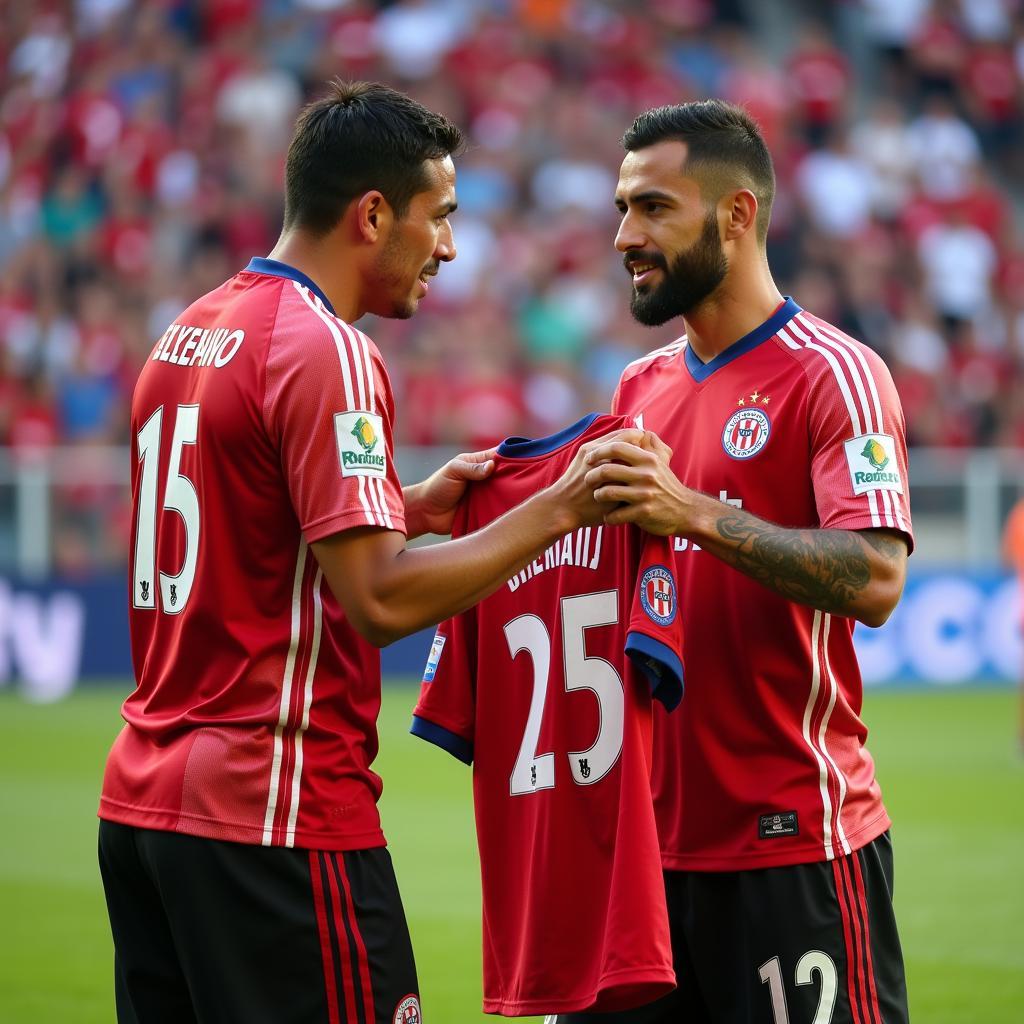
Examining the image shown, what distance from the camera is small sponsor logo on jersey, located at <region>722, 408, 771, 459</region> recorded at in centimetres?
346

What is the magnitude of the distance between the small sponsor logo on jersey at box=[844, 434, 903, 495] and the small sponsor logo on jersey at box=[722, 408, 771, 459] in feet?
0.68

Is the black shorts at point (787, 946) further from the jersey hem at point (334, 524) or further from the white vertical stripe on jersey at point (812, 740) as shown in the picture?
the jersey hem at point (334, 524)

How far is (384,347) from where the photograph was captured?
14.2 meters

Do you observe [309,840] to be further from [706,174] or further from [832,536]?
[706,174]

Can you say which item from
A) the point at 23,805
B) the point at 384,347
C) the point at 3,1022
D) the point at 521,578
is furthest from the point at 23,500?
the point at 521,578

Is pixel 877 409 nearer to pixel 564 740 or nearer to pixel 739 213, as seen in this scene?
pixel 739 213

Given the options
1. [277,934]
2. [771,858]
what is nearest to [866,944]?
[771,858]

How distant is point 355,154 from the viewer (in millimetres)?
3113

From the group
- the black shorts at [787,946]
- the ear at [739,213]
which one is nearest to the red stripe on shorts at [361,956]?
the black shorts at [787,946]

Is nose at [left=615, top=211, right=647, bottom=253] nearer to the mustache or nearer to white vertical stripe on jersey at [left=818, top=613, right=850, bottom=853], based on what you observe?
the mustache

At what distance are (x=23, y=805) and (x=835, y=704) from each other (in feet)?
21.5

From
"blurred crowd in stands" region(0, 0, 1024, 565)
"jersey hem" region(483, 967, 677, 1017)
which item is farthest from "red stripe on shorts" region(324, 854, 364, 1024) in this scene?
"blurred crowd in stands" region(0, 0, 1024, 565)

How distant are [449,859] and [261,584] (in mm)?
5230

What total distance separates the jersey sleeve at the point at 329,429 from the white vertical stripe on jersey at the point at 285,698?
0.13 metres
